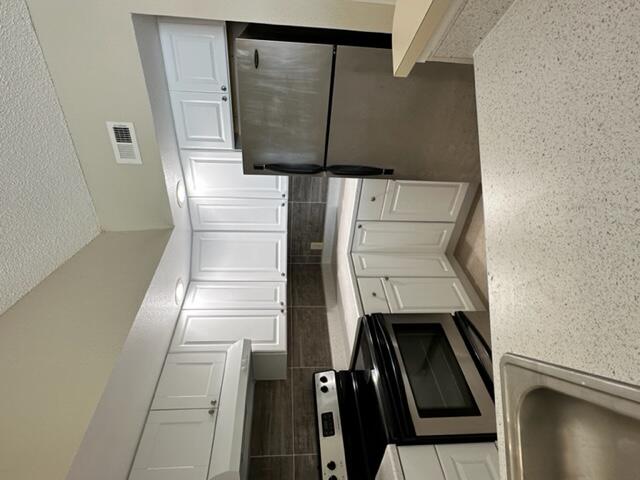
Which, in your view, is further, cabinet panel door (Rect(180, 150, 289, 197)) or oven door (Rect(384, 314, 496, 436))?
cabinet panel door (Rect(180, 150, 289, 197))

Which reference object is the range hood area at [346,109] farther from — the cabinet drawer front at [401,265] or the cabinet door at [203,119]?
the cabinet drawer front at [401,265]

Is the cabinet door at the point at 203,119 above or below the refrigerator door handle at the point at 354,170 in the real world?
above

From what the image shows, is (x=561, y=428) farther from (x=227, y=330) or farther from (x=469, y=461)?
(x=227, y=330)

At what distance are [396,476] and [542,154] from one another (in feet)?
3.63

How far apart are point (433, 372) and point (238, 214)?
1590 mm

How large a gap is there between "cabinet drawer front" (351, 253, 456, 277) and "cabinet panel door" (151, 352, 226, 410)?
98 centimetres

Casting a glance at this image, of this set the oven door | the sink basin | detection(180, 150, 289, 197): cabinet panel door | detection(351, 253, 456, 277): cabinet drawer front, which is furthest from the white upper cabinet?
the sink basin

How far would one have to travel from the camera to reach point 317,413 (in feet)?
6.03

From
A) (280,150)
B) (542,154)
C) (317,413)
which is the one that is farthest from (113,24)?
(317,413)

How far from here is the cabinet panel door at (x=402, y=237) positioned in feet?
6.72

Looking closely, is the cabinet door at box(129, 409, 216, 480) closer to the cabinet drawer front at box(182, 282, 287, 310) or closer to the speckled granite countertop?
the cabinet drawer front at box(182, 282, 287, 310)

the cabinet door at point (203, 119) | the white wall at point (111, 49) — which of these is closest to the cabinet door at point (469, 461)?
the white wall at point (111, 49)

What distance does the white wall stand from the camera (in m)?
1.08

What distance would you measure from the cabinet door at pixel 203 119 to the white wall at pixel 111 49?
402mm
